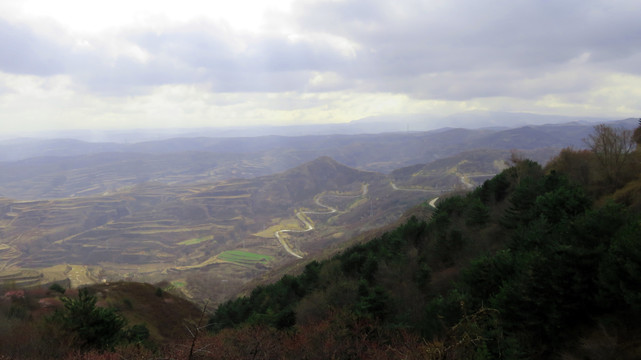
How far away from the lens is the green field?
370ft

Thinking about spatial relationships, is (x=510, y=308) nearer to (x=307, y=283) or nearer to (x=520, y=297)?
(x=520, y=297)

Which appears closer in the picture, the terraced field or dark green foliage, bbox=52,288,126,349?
dark green foliage, bbox=52,288,126,349

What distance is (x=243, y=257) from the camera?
388 ft

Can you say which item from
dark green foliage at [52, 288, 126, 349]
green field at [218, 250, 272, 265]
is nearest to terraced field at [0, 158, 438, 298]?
green field at [218, 250, 272, 265]

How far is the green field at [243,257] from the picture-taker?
112675mm

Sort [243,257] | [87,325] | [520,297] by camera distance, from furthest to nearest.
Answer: [243,257], [87,325], [520,297]

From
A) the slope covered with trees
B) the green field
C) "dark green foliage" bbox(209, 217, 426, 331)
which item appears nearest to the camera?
the slope covered with trees

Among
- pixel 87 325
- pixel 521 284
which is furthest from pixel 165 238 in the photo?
pixel 521 284

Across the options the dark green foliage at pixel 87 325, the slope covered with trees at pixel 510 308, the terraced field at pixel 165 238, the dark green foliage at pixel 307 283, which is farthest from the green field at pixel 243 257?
the dark green foliage at pixel 87 325

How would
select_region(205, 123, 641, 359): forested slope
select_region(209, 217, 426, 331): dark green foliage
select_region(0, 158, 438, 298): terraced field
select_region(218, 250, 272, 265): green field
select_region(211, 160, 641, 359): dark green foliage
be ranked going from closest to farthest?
select_region(205, 123, 641, 359): forested slope → select_region(211, 160, 641, 359): dark green foliage → select_region(209, 217, 426, 331): dark green foliage → select_region(0, 158, 438, 298): terraced field → select_region(218, 250, 272, 265): green field

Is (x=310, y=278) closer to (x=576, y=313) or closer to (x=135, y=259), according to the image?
(x=576, y=313)

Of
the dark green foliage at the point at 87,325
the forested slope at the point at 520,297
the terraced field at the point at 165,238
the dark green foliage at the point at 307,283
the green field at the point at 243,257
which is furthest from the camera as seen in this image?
the green field at the point at 243,257

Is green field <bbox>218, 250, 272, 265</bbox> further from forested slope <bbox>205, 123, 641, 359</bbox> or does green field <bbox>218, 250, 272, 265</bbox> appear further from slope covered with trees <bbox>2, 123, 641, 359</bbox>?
slope covered with trees <bbox>2, 123, 641, 359</bbox>

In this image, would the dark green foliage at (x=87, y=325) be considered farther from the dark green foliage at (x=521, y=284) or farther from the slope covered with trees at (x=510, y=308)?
the dark green foliage at (x=521, y=284)
